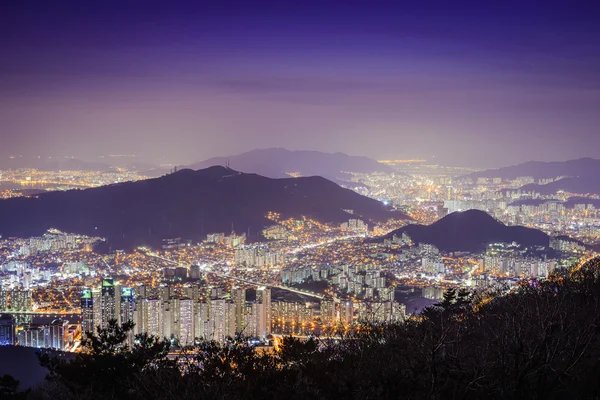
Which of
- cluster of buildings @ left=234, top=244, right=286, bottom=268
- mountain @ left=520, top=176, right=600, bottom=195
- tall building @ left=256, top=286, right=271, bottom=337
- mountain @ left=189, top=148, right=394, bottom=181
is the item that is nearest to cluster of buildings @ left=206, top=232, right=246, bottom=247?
cluster of buildings @ left=234, top=244, right=286, bottom=268

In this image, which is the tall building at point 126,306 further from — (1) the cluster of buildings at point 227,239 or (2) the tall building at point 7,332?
(1) the cluster of buildings at point 227,239

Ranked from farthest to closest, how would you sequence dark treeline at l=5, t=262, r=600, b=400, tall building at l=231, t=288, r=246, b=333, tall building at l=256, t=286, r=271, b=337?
tall building at l=231, t=288, r=246, b=333 < tall building at l=256, t=286, r=271, b=337 < dark treeline at l=5, t=262, r=600, b=400

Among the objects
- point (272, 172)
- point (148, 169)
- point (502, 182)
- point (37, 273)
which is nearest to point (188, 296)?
point (37, 273)

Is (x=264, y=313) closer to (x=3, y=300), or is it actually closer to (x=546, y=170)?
(x=3, y=300)

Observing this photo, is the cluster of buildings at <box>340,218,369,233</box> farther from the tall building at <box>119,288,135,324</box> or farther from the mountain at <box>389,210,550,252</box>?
the tall building at <box>119,288,135,324</box>

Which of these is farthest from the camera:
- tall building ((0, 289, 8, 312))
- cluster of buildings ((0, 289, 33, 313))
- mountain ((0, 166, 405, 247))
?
mountain ((0, 166, 405, 247))

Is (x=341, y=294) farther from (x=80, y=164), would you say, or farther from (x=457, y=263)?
(x=80, y=164)

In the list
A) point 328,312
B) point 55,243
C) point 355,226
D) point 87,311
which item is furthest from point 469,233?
point 55,243
